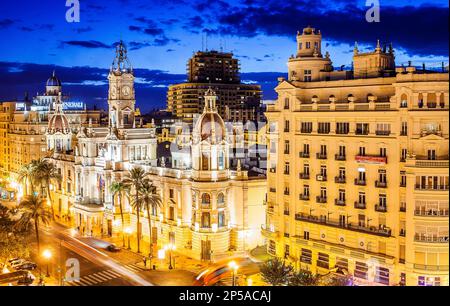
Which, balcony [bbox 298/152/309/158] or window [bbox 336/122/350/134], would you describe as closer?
window [bbox 336/122/350/134]

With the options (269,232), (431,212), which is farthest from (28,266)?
(431,212)

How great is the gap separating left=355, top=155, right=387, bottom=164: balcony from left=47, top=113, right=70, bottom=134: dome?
8749 cm

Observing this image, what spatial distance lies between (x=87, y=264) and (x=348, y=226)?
39.2 metres

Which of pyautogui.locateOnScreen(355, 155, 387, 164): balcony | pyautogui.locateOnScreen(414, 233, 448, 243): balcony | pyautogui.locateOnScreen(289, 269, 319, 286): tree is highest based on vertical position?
pyautogui.locateOnScreen(355, 155, 387, 164): balcony

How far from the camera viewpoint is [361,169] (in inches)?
2532

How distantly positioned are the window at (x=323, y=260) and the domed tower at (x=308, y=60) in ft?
73.4

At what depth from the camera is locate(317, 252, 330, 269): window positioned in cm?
6825

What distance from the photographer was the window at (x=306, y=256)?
230 ft

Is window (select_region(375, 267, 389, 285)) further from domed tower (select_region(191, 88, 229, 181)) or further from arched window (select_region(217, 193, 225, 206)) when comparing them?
domed tower (select_region(191, 88, 229, 181))

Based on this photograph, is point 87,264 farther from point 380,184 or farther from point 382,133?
point 382,133

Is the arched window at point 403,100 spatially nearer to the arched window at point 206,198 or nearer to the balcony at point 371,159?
the balcony at point 371,159

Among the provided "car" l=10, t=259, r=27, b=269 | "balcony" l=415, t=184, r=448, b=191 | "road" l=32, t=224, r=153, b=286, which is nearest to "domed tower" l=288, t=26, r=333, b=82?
"balcony" l=415, t=184, r=448, b=191

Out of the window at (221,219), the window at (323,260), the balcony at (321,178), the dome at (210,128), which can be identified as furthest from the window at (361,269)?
the dome at (210,128)
